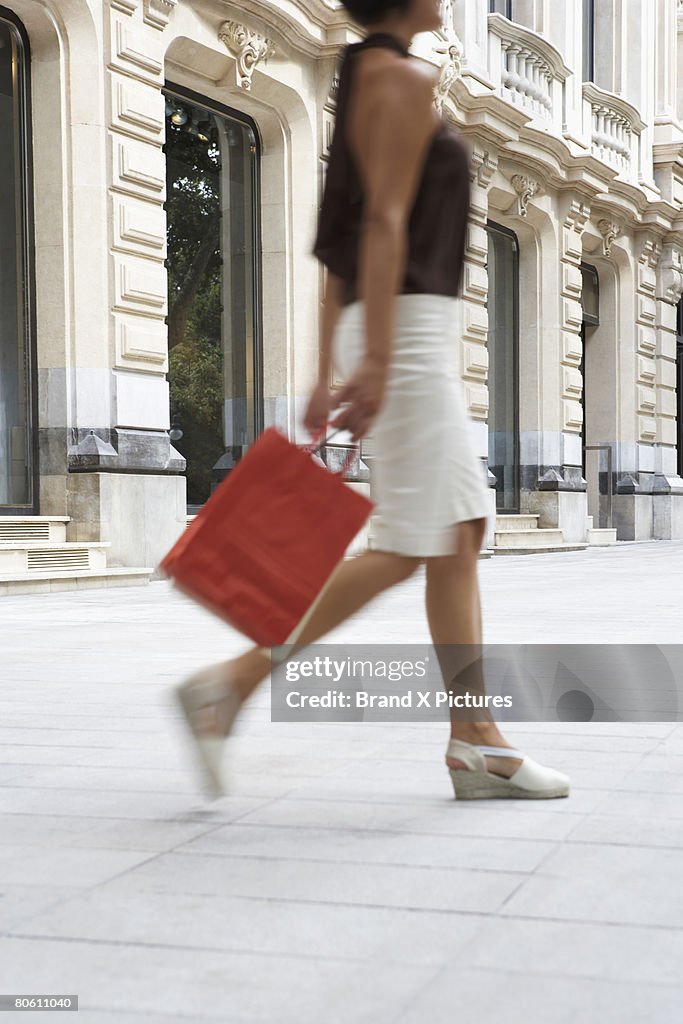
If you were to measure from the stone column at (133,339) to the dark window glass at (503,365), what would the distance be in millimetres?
9299

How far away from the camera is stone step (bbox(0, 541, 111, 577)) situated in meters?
11.0

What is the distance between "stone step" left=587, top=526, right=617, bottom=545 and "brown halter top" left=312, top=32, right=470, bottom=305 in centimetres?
2072

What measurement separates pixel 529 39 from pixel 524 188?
2048 mm

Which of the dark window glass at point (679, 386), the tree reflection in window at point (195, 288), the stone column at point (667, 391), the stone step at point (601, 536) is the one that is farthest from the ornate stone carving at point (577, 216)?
the tree reflection in window at point (195, 288)

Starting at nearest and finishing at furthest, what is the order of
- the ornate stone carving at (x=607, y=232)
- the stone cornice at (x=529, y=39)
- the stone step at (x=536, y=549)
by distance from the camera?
1. the stone step at (x=536, y=549)
2. the stone cornice at (x=529, y=39)
3. the ornate stone carving at (x=607, y=232)

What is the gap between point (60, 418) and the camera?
40.2 ft

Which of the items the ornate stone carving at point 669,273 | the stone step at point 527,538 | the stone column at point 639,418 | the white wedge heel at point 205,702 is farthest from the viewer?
the ornate stone carving at point 669,273

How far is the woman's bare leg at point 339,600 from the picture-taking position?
10.0ft

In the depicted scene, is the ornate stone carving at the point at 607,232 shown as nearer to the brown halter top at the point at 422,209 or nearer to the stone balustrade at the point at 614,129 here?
the stone balustrade at the point at 614,129

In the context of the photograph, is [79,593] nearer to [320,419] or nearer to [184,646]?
[184,646]

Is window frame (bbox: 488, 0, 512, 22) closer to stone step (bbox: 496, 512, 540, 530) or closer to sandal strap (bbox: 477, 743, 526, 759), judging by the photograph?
stone step (bbox: 496, 512, 540, 530)

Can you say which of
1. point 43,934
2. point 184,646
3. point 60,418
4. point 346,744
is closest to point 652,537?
point 60,418

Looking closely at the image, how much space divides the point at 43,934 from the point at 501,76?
19.2 m

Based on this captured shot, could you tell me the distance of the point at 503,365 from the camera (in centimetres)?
2211
